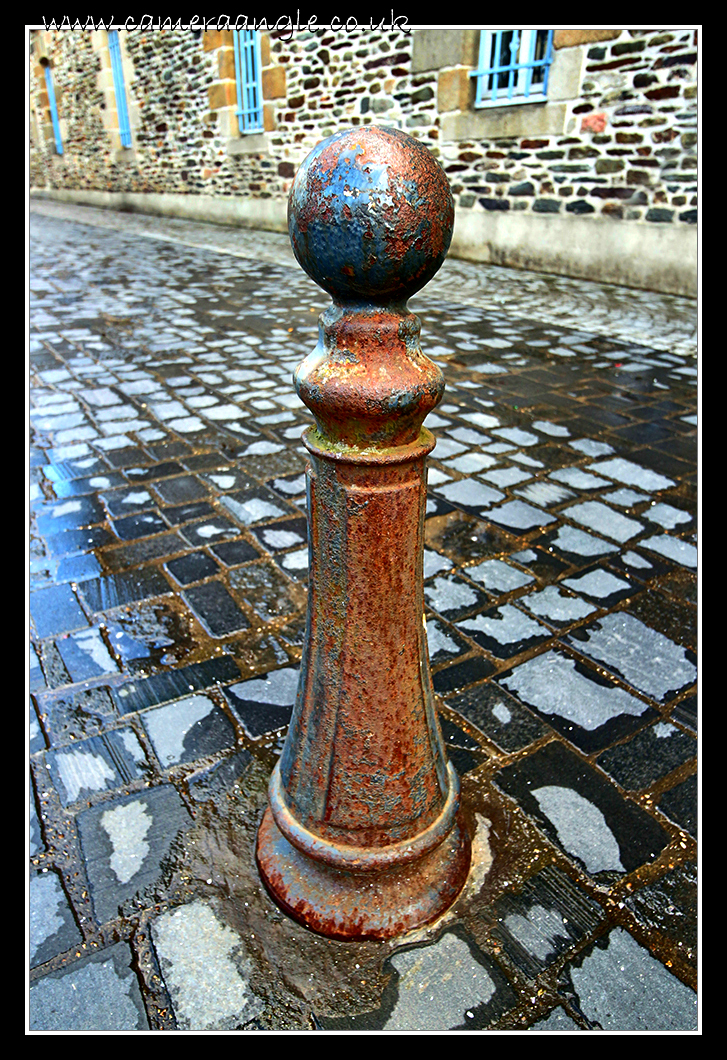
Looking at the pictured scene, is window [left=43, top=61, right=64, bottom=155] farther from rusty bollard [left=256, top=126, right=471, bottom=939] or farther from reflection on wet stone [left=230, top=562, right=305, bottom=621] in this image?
rusty bollard [left=256, top=126, right=471, bottom=939]

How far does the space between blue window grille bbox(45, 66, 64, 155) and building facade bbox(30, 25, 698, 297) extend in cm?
607

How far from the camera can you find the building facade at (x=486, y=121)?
6.97 metres

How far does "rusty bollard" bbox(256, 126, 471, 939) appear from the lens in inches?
44.9

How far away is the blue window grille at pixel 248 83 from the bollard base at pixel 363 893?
1278 cm

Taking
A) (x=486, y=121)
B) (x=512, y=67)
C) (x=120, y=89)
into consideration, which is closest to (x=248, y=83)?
(x=120, y=89)

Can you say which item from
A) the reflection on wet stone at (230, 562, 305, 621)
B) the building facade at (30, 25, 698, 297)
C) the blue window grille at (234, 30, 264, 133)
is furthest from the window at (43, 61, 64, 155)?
the reflection on wet stone at (230, 562, 305, 621)

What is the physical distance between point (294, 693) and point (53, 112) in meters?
22.4

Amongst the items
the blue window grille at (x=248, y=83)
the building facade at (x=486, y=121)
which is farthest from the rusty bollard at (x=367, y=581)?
the blue window grille at (x=248, y=83)

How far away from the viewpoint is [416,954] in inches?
60.2

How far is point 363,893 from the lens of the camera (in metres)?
1.58

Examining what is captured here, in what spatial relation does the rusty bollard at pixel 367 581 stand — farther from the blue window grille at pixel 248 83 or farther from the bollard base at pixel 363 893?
the blue window grille at pixel 248 83

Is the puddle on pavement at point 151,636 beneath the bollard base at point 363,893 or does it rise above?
above

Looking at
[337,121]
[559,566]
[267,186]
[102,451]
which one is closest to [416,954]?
[559,566]

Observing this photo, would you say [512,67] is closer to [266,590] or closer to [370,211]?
[266,590]
